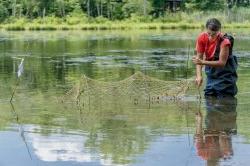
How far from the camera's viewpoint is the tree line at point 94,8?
280ft

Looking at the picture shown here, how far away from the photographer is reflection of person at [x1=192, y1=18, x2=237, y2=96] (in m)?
10.6

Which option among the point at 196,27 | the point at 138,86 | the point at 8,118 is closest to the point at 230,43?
the point at 138,86

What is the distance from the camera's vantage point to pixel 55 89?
14.3 m

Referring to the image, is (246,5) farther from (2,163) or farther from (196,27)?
(2,163)

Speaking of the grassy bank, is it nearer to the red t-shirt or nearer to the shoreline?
the shoreline

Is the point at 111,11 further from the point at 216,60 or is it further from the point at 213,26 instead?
the point at 213,26

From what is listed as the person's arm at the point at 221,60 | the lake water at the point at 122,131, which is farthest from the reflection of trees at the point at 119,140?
the person's arm at the point at 221,60

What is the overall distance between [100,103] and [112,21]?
7072cm

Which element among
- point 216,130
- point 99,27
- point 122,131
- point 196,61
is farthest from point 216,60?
point 99,27

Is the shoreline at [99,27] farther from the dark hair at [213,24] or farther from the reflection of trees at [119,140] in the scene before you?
the reflection of trees at [119,140]

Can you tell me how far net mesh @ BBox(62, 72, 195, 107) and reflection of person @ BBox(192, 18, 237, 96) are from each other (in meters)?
0.84

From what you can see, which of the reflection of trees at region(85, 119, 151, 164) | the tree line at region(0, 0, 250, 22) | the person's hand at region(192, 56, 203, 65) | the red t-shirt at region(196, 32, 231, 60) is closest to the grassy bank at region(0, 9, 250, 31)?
the tree line at region(0, 0, 250, 22)

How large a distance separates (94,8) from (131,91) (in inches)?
3060

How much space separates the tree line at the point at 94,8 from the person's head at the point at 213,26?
73.7 m
